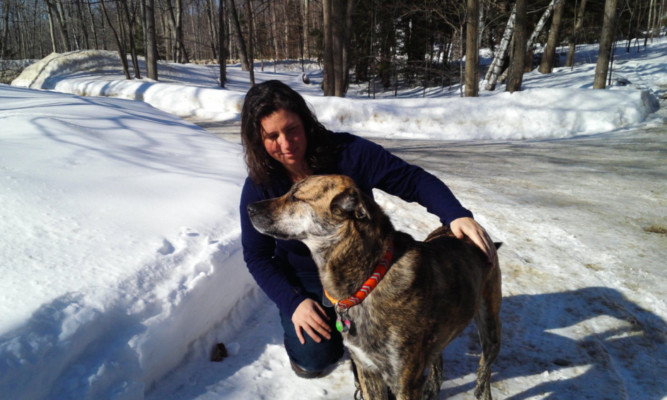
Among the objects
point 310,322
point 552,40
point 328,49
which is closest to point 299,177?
point 310,322

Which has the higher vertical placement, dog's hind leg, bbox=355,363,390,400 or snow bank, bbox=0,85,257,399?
snow bank, bbox=0,85,257,399

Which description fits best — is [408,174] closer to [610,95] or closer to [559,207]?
[559,207]

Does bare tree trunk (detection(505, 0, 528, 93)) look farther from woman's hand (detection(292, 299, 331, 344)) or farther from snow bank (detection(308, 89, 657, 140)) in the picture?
woman's hand (detection(292, 299, 331, 344))

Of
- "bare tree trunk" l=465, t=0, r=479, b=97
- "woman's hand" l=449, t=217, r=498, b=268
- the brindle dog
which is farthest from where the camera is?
"bare tree trunk" l=465, t=0, r=479, b=97

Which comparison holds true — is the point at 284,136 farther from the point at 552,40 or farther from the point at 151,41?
the point at 552,40

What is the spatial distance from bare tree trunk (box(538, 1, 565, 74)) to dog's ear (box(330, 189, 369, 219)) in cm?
1915

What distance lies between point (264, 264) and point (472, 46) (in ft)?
38.0

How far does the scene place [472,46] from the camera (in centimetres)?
1143

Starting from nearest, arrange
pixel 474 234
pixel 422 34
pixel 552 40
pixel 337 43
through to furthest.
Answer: pixel 474 234, pixel 337 43, pixel 552 40, pixel 422 34

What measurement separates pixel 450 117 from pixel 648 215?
6675 millimetres

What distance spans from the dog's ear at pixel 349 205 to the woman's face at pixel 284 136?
1.93ft

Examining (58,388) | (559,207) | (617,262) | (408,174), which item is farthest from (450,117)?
(58,388)

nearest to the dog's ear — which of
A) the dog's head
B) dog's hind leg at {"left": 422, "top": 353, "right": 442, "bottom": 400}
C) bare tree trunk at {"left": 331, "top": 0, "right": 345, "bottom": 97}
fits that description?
the dog's head

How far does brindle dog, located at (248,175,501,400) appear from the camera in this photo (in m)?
1.65
